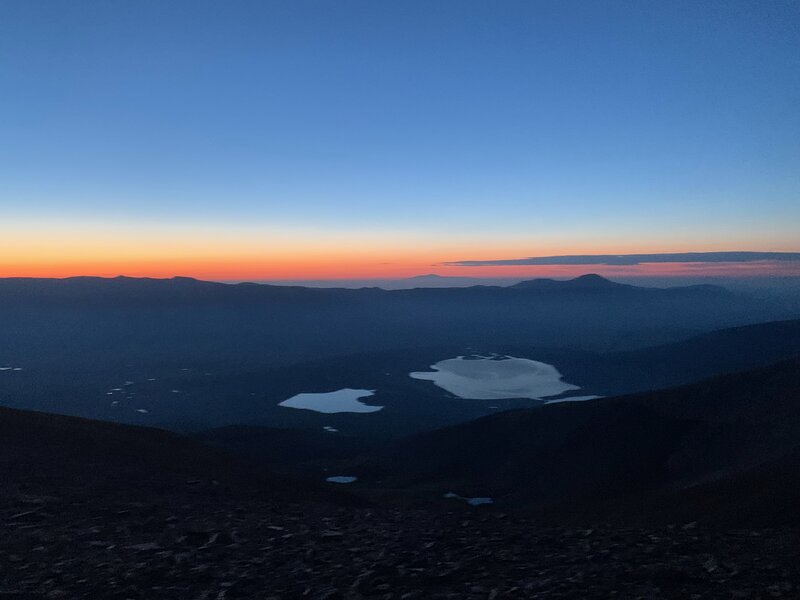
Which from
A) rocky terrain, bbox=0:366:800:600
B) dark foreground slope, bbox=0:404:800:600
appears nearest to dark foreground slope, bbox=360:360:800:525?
rocky terrain, bbox=0:366:800:600

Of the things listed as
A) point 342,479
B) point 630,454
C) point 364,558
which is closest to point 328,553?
point 364,558

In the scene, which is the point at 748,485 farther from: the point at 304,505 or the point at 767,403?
the point at 767,403

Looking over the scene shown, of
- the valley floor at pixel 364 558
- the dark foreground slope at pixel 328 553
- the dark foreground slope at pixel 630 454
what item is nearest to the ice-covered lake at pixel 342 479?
the dark foreground slope at pixel 630 454

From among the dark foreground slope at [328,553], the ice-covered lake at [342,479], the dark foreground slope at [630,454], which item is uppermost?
the dark foreground slope at [328,553]

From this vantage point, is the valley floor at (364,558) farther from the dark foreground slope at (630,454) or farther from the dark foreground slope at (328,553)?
the dark foreground slope at (630,454)

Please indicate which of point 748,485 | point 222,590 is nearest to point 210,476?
point 222,590
